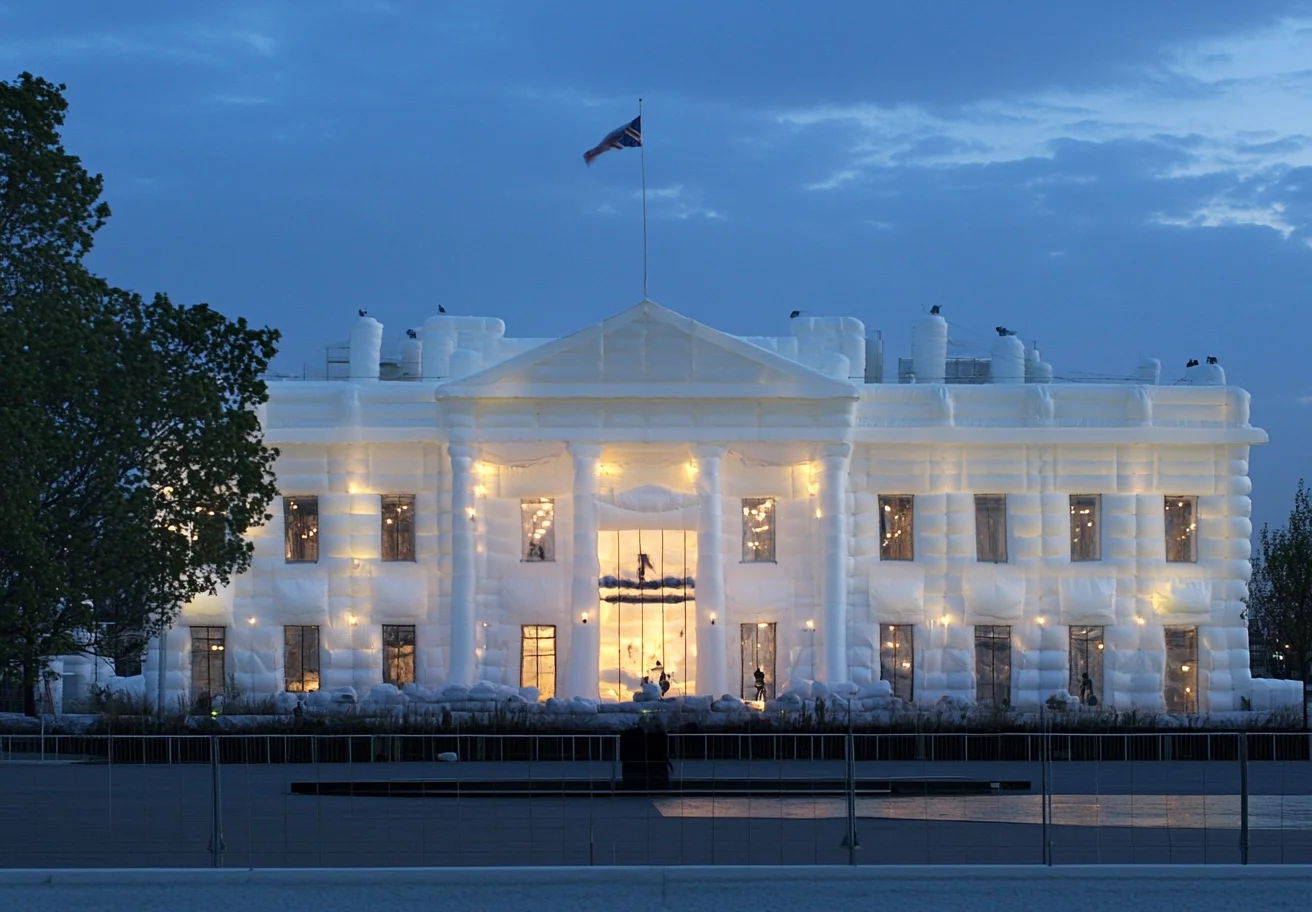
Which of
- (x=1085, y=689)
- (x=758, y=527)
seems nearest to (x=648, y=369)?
(x=758, y=527)

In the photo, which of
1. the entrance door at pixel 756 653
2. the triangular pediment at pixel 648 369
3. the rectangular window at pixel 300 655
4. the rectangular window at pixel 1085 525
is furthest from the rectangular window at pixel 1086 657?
the rectangular window at pixel 300 655

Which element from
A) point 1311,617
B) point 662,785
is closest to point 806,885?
point 662,785

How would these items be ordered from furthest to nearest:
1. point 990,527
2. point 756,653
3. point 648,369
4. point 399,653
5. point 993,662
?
point 990,527, point 993,662, point 399,653, point 756,653, point 648,369

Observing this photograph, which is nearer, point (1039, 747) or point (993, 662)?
point (1039, 747)

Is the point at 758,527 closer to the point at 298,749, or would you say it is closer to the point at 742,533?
the point at 742,533

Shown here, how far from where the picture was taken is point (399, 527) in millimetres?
57844

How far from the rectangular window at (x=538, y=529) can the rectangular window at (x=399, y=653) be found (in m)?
4.00

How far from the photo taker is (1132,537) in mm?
58125

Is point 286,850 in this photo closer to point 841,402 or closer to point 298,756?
point 298,756

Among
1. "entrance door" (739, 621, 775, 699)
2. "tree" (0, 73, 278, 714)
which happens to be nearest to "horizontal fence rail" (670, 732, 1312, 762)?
"tree" (0, 73, 278, 714)

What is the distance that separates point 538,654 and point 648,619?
3404mm

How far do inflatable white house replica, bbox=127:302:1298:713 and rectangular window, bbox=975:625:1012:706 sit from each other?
0.07m

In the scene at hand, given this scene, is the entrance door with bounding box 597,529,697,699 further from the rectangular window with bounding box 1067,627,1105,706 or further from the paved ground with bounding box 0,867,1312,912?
the paved ground with bounding box 0,867,1312,912

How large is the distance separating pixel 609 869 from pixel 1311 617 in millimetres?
50645
